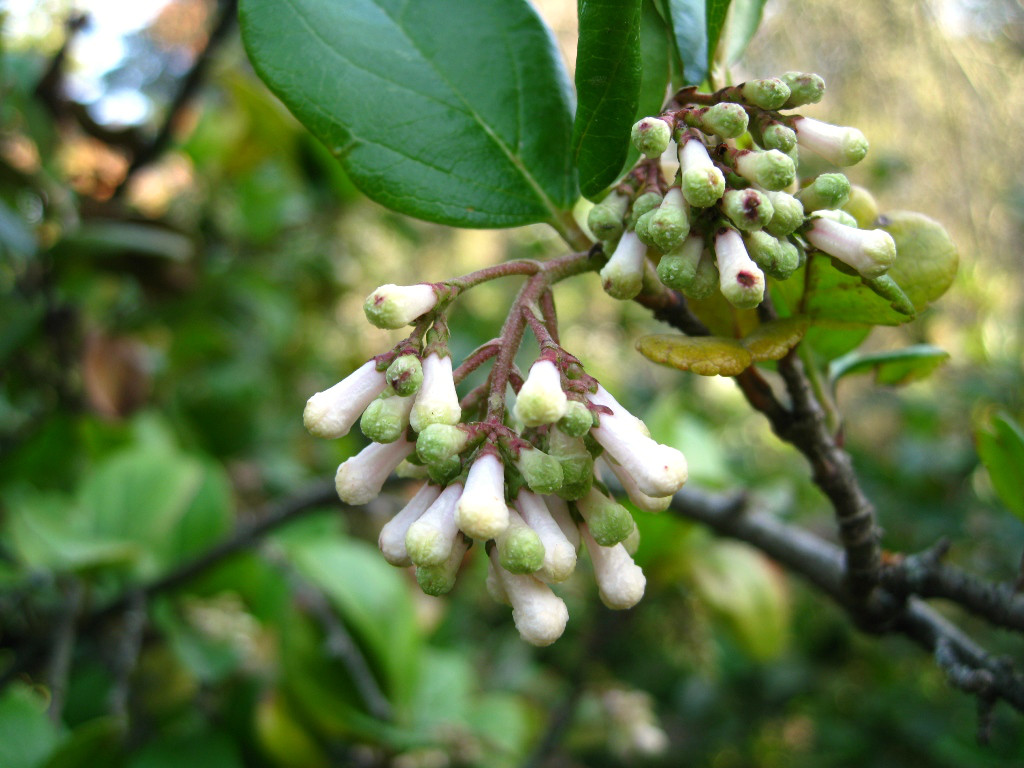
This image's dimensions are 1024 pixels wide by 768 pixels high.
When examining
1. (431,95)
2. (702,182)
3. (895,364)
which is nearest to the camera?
(702,182)

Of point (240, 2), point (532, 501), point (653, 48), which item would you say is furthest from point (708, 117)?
point (240, 2)

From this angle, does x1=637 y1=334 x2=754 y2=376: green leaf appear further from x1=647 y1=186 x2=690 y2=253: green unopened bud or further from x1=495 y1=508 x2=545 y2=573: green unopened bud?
x1=495 y1=508 x2=545 y2=573: green unopened bud

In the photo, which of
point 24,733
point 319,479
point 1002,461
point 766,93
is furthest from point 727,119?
point 319,479

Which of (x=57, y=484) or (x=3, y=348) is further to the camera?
(x=57, y=484)

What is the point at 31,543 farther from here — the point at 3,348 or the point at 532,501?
the point at 532,501

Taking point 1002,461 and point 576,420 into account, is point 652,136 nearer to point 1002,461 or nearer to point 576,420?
point 576,420
